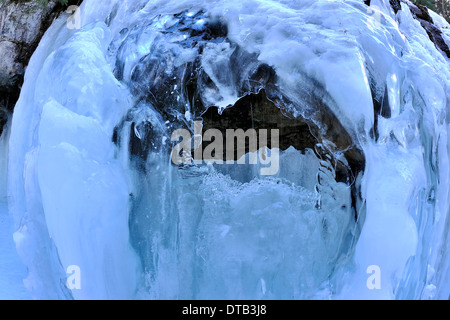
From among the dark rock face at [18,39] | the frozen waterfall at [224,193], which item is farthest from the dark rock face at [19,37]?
the frozen waterfall at [224,193]

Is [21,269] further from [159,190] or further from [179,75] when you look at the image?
[179,75]

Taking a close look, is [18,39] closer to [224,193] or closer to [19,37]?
[19,37]

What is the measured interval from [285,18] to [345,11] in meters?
0.36

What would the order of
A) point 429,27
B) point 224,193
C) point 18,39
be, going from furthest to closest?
point 18,39 < point 429,27 < point 224,193

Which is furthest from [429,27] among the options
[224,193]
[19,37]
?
[19,37]

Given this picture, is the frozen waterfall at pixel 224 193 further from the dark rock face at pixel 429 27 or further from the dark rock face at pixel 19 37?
the dark rock face at pixel 19 37

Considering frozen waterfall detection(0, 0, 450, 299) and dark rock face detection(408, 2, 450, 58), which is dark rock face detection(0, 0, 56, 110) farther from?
dark rock face detection(408, 2, 450, 58)

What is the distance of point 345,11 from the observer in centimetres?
266

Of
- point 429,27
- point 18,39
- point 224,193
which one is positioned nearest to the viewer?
point 224,193

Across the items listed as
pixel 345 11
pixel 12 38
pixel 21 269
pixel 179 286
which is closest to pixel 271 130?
pixel 345 11

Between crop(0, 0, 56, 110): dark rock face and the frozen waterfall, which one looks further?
crop(0, 0, 56, 110): dark rock face

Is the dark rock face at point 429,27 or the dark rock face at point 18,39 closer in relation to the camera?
the dark rock face at point 429,27

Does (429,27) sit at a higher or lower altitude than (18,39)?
higher

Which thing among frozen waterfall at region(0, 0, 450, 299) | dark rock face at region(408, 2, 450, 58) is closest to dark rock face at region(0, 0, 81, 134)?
frozen waterfall at region(0, 0, 450, 299)
